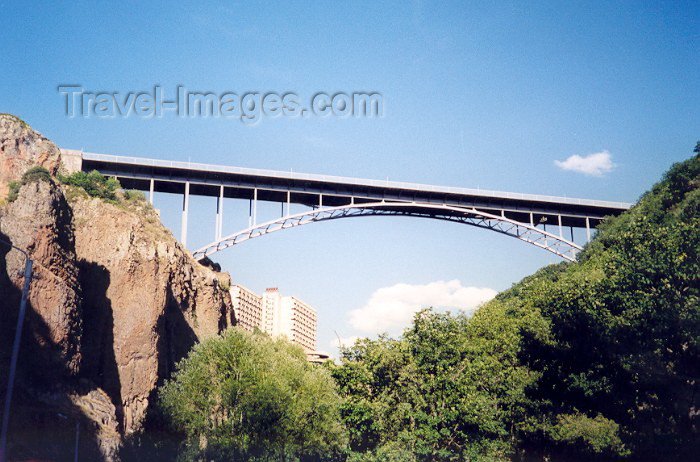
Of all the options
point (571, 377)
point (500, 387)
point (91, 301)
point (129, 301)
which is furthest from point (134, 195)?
point (571, 377)

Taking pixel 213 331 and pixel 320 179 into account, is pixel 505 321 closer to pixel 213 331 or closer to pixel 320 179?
pixel 320 179

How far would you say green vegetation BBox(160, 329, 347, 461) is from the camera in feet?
125

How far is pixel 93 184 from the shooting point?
50.8m

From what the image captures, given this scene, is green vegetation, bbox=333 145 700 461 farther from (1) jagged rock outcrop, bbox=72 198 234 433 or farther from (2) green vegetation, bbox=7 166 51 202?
(2) green vegetation, bbox=7 166 51 202

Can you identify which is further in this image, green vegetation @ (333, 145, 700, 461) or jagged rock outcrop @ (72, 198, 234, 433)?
jagged rock outcrop @ (72, 198, 234, 433)

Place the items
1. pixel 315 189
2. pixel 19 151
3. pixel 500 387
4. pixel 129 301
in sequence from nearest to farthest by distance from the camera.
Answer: pixel 500 387, pixel 129 301, pixel 19 151, pixel 315 189

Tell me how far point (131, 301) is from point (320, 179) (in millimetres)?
22342

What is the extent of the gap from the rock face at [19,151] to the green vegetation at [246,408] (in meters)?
17.1

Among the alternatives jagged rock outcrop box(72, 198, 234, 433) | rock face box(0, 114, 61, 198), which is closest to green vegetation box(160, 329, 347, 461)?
jagged rock outcrop box(72, 198, 234, 433)

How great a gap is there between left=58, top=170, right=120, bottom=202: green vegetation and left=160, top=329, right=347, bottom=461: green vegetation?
16.2 m

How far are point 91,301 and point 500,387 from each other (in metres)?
29.3

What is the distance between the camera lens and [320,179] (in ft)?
195

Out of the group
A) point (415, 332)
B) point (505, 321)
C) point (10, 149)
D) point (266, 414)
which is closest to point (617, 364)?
point (415, 332)

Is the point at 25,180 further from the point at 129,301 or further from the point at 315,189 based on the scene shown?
the point at 315,189
